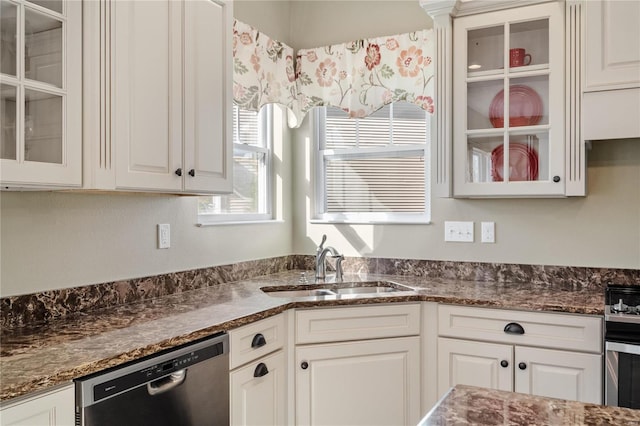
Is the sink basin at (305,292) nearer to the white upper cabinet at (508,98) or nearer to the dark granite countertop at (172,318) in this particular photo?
the dark granite countertop at (172,318)

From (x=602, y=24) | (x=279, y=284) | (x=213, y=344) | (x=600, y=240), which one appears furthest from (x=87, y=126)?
(x=600, y=240)

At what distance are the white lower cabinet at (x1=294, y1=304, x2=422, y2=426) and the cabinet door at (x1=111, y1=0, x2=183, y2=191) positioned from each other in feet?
2.91

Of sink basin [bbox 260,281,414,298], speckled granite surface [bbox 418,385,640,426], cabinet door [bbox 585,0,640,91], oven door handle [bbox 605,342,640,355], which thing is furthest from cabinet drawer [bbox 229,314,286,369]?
cabinet door [bbox 585,0,640,91]

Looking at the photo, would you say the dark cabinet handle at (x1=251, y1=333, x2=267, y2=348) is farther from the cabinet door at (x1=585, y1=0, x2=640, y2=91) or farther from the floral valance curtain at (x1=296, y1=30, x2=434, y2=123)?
the cabinet door at (x1=585, y1=0, x2=640, y2=91)

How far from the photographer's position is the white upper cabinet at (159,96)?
1.77 m

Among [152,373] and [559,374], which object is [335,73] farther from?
[152,373]

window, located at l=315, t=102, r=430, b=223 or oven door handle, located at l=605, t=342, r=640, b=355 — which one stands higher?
Result: window, located at l=315, t=102, r=430, b=223

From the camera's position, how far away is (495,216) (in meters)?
2.90

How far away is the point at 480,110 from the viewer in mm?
2709

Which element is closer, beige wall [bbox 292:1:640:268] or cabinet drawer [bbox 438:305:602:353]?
cabinet drawer [bbox 438:305:602:353]

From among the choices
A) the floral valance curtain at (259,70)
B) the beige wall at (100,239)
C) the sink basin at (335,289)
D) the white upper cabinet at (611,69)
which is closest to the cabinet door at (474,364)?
the sink basin at (335,289)

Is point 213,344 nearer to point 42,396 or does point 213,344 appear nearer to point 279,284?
point 42,396

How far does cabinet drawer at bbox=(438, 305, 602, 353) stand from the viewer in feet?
7.17

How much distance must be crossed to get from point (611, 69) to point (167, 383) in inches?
86.4
